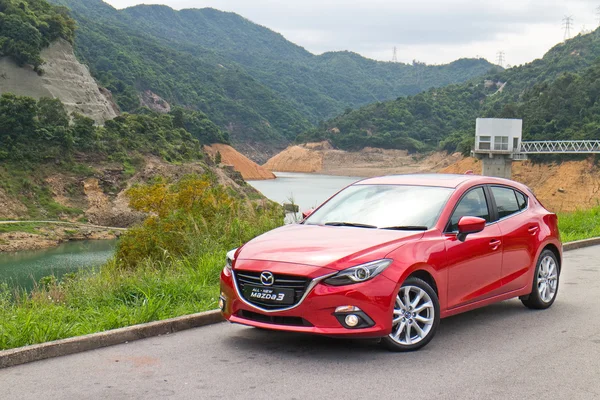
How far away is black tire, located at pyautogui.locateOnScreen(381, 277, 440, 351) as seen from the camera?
636cm

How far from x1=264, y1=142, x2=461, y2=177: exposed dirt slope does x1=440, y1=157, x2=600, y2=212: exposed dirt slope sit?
121 feet

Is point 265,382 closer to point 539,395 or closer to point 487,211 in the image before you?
point 539,395

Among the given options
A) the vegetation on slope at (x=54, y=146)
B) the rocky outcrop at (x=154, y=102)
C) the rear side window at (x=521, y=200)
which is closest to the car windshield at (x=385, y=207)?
the rear side window at (x=521, y=200)

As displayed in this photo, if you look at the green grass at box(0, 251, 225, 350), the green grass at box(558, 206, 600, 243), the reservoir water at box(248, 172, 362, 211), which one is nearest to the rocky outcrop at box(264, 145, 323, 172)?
the reservoir water at box(248, 172, 362, 211)

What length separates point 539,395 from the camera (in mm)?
5363

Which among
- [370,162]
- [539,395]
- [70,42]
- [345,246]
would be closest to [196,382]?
[345,246]

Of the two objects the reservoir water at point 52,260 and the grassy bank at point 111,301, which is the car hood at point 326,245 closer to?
the grassy bank at point 111,301

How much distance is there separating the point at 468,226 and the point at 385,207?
816 mm

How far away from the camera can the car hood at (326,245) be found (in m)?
6.21

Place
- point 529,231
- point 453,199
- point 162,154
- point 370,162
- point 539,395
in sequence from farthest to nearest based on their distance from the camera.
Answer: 1. point 370,162
2. point 162,154
3. point 529,231
4. point 453,199
5. point 539,395

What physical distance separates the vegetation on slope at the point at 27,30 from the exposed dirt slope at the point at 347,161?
6339cm

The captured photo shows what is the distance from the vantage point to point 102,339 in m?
6.65

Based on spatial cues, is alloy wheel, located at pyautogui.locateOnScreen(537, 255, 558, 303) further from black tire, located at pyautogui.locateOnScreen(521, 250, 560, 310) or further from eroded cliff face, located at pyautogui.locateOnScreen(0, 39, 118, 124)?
eroded cliff face, located at pyautogui.locateOnScreen(0, 39, 118, 124)

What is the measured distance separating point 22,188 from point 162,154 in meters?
16.3
